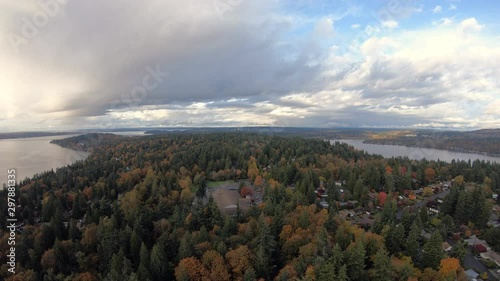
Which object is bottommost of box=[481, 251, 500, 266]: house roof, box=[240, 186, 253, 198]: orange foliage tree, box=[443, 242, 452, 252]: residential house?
box=[481, 251, 500, 266]: house roof

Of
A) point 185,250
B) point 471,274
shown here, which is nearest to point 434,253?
point 471,274

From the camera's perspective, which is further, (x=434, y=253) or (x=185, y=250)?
(x=185, y=250)

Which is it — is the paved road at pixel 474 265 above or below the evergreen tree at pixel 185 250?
below

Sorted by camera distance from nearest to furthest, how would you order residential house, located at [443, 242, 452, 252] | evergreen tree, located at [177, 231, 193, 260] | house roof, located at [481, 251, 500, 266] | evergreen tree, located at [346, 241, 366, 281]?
evergreen tree, located at [346, 241, 366, 281] → evergreen tree, located at [177, 231, 193, 260] → house roof, located at [481, 251, 500, 266] → residential house, located at [443, 242, 452, 252]

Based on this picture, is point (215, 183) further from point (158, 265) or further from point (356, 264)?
point (356, 264)

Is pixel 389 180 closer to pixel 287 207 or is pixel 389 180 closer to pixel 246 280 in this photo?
pixel 287 207

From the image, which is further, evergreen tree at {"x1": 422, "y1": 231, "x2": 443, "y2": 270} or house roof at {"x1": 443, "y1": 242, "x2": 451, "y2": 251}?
house roof at {"x1": 443, "y1": 242, "x2": 451, "y2": 251}

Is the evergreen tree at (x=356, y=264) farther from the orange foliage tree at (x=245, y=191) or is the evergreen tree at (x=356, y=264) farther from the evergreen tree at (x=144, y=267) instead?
the orange foliage tree at (x=245, y=191)

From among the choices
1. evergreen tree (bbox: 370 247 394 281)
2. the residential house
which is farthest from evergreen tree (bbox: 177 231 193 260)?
the residential house

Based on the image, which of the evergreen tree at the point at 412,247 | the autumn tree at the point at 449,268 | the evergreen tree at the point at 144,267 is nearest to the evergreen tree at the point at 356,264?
the evergreen tree at the point at 412,247

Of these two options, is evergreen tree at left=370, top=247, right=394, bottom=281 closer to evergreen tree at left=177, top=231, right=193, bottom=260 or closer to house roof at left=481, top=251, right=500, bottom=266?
house roof at left=481, top=251, right=500, bottom=266

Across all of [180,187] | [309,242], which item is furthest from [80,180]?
[309,242]
